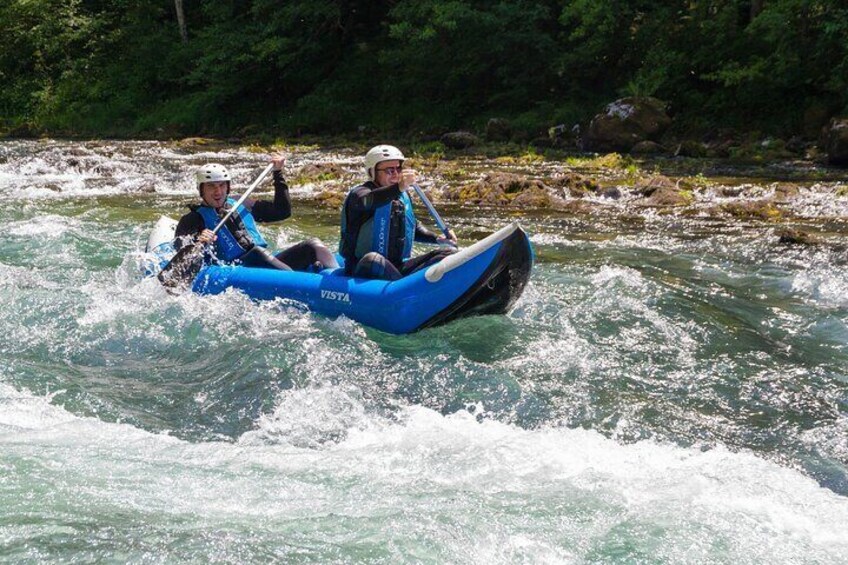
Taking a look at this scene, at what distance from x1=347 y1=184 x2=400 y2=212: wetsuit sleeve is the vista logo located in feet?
1.98

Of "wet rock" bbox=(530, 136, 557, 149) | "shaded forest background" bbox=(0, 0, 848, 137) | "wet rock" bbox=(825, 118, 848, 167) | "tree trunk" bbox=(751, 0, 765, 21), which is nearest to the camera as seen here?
"wet rock" bbox=(825, 118, 848, 167)

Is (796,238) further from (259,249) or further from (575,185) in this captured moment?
(259,249)

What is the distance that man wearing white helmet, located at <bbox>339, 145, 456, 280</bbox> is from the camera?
6.12 metres

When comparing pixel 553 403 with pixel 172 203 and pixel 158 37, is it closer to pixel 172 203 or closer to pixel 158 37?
pixel 172 203

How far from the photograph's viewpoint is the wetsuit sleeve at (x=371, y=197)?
239 inches

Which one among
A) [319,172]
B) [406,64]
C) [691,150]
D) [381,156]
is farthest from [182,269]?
[406,64]

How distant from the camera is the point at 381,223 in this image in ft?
20.6

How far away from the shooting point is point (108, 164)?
16109 mm

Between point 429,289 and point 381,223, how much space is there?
713 mm

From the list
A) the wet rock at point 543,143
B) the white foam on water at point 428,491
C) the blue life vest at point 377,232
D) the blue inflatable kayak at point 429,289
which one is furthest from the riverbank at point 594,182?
the white foam on water at point 428,491

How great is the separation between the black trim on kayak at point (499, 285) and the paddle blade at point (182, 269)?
1892 mm

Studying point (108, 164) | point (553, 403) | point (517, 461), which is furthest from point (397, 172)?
point (108, 164)

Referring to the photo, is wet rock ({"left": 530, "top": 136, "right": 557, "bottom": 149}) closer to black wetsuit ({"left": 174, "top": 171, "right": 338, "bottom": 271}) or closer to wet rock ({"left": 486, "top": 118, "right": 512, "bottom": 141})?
wet rock ({"left": 486, "top": 118, "right": 512, "bottom": 141})

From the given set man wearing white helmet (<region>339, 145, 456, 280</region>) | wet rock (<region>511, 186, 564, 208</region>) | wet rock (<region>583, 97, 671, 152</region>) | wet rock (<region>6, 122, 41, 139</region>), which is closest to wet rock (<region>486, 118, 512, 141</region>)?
wet rock (<region>583, 97, 671, 152</region>)
